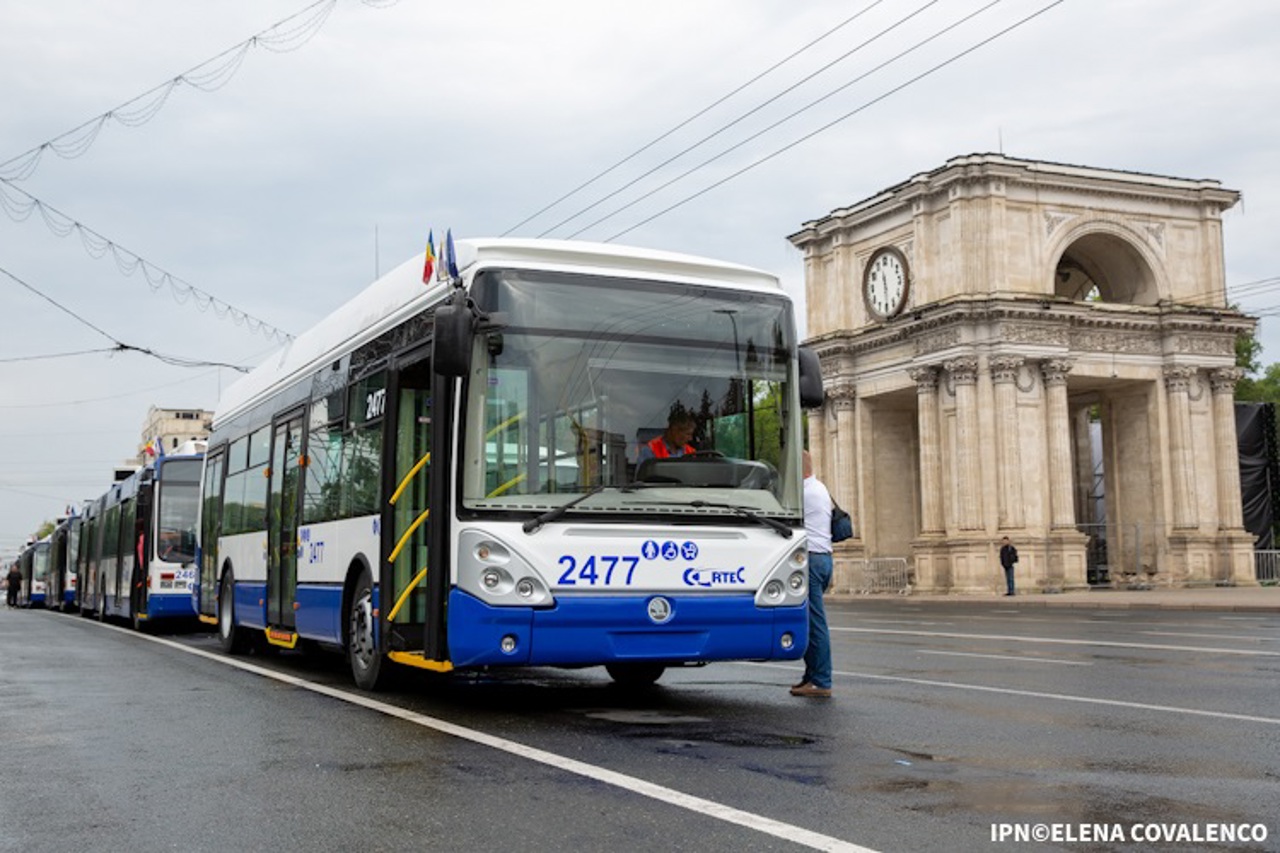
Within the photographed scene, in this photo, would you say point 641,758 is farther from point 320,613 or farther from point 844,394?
point 844,394

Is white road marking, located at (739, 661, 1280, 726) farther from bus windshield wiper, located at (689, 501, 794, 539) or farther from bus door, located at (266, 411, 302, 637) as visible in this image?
bus door, located at (266, 411, 302, 637)

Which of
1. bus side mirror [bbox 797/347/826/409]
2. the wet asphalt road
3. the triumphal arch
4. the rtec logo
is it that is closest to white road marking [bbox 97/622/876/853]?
the wet asphalt road

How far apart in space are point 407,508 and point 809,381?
3.18 metres

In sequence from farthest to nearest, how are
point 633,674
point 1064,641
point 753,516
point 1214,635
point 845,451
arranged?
point 845,451, point 1214,635, point 1064,641, point 633,674, point 753,516

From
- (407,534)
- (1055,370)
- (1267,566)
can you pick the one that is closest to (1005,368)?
(1055,370)

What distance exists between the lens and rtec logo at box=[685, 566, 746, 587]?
975 cm

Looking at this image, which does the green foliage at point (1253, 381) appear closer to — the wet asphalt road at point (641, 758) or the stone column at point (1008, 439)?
the stone column at point (1008, 439)

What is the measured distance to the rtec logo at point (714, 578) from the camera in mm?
9750

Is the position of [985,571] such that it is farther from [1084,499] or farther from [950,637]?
[950,637]

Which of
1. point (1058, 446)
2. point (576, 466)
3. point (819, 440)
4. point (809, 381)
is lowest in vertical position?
point (576, 466)

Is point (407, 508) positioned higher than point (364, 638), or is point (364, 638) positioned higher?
point (407, 508)

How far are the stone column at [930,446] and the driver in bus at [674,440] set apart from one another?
1463 inches

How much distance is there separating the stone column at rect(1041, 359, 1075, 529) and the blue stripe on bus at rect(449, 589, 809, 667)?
36.8 m

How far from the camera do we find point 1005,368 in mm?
44156
